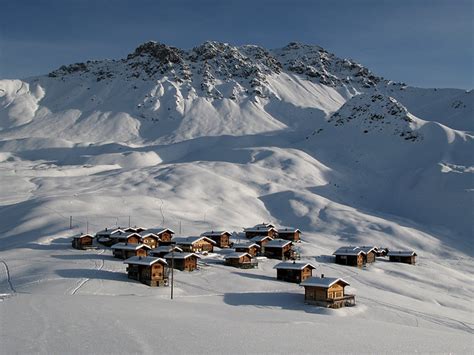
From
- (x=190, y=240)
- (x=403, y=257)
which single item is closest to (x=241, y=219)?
(x=190, y=240)

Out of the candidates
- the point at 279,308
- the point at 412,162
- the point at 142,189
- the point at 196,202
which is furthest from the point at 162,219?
the point at 412,162

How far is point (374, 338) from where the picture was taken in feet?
78.7

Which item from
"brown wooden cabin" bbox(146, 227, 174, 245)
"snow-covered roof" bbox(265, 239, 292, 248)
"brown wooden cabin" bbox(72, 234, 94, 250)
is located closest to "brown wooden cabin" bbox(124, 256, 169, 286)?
"brown wooden cabin" bbox(72, 234, 94, 250)

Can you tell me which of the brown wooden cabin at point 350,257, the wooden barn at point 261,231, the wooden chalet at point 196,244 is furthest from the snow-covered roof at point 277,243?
the wooden barn at point 261,231

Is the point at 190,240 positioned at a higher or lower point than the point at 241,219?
lower

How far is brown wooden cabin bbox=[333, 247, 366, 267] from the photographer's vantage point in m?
63.7

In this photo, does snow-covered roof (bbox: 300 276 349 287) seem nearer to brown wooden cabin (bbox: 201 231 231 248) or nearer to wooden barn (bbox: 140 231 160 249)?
wooden barn (bbox: 140 231 160 249)

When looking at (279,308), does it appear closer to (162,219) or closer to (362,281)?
(362,281)

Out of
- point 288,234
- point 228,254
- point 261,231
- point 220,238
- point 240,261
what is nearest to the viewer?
point 240,261

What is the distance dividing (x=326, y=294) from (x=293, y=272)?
9.42m

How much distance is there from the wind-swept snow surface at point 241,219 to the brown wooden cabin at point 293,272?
1.57m

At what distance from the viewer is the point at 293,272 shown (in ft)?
169

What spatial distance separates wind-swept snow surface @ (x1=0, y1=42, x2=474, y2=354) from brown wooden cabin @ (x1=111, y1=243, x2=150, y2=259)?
5.22 feet

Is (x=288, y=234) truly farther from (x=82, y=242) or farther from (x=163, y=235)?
(x=82, y=242)
